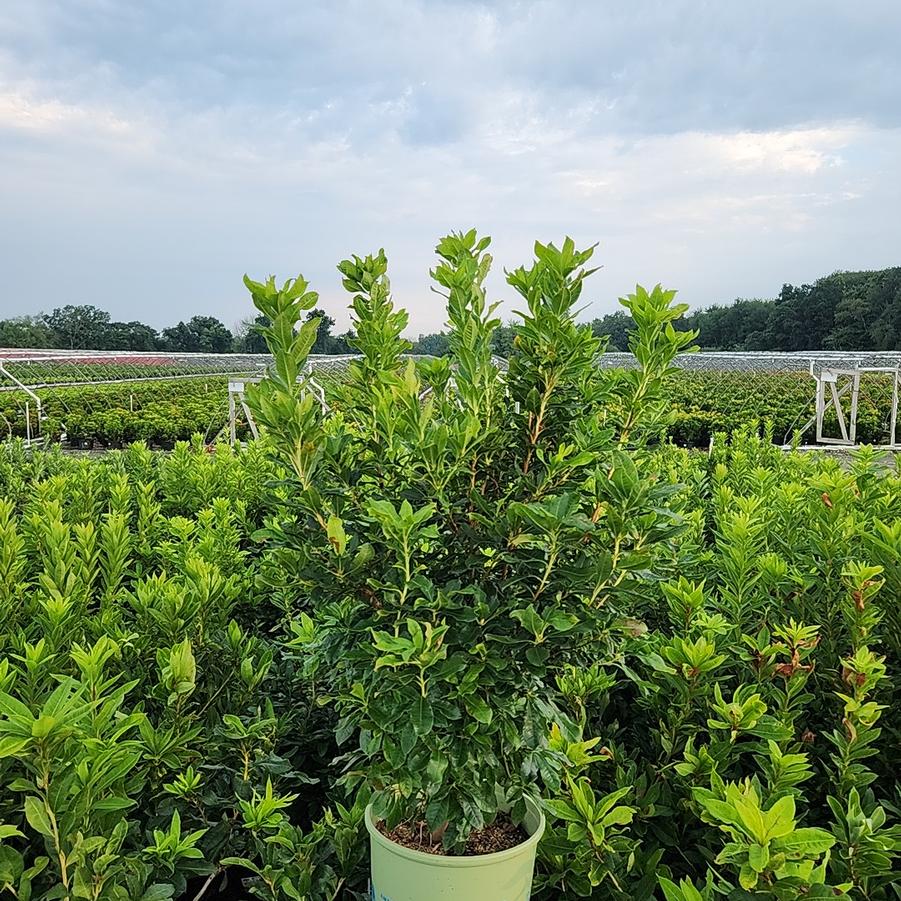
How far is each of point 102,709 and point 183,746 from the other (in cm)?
41

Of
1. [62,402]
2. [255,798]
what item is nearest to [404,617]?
[255,798]

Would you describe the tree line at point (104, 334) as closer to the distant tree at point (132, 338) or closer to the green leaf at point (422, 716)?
the distant tree at point (132, 338)

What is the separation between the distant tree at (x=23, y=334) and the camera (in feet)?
132

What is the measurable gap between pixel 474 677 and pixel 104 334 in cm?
4808

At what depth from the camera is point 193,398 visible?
820 inches

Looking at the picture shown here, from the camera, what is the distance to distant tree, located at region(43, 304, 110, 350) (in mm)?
43531

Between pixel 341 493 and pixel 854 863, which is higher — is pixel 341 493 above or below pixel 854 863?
above

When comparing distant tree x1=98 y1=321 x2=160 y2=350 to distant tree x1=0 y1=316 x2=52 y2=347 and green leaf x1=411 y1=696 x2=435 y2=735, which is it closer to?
distant tree x1=0 y1=316 x2=52 y2=347

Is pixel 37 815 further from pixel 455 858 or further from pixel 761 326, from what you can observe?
pixel 761 326

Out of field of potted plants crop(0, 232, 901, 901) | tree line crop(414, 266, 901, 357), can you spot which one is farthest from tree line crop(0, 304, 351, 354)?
field of potted plants crop(0, 232, 901, 901)

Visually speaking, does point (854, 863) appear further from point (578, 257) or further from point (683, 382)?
point (683, 382)

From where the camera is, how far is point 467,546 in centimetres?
151

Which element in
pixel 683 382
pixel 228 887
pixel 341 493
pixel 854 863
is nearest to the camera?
pixel 341 493

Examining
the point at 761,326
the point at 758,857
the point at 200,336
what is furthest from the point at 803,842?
the point at 761,326
